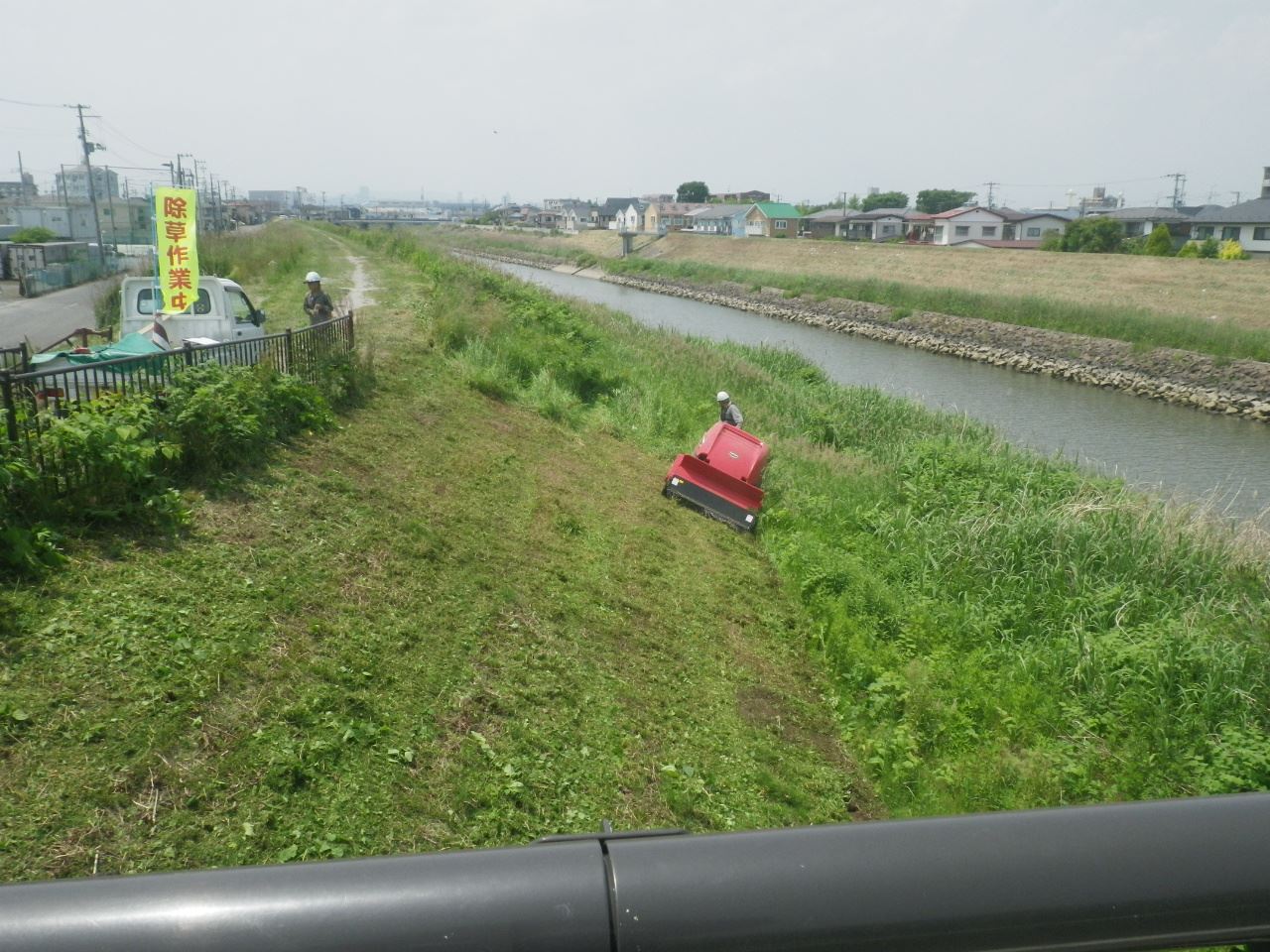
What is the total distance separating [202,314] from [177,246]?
9.66 ft

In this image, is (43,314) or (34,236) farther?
(34,236)

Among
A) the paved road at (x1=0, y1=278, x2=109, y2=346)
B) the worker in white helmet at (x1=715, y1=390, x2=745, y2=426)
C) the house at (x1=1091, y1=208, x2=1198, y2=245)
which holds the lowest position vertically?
the paved road at (x1=0, y1=278, x2=109, y2=346)

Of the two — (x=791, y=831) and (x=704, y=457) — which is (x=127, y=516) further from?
(x=704, y=457)

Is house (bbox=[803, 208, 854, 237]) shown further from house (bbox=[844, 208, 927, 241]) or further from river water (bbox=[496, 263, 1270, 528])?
river water (bbox=[496, 263, 1270, 528])

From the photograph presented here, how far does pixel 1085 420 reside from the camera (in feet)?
93.7

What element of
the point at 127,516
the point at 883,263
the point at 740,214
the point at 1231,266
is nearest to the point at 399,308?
the point at 127,516

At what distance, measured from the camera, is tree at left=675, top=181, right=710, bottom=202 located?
16900cm

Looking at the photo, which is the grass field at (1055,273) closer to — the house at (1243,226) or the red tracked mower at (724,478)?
the house at (1243,226)

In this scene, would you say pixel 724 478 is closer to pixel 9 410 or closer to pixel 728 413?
pixel 728 413

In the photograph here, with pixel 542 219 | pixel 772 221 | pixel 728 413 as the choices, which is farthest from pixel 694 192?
pixel 728 413

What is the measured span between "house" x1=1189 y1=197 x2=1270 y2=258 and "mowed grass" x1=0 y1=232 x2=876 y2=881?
61.5 meters

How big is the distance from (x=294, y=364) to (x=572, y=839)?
1152cm

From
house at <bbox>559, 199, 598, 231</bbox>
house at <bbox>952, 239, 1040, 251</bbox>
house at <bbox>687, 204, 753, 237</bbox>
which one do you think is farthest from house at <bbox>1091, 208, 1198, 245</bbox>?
house at <bbox>559, 199, 598, 231</bbox>

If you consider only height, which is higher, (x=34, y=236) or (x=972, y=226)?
(x=972, y=226)
